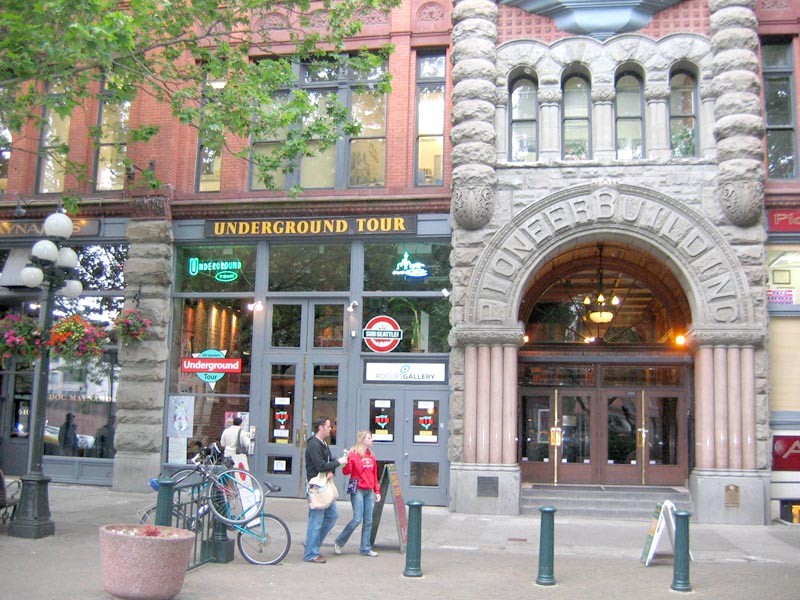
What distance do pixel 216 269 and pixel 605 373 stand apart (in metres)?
8.50

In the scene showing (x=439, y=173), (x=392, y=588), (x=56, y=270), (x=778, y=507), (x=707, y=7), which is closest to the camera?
(x=392, y=588)

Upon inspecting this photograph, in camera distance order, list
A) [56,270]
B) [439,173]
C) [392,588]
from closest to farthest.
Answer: [392,588]
[56,270]
[439,173]

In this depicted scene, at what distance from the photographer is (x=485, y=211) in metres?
15.2

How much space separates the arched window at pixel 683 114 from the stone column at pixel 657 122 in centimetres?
25

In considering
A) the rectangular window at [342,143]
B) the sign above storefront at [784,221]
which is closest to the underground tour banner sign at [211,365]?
the rectangular window at [342,143]

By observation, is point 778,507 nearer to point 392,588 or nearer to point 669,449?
point 669,449

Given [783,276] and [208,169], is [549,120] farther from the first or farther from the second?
[208,169]

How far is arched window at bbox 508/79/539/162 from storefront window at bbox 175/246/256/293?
5.82m

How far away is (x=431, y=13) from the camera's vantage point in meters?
16.9

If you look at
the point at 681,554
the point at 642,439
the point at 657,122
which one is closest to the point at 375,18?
the point at 657,122

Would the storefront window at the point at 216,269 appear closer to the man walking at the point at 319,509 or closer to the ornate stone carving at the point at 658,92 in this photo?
the man walking at the point at 319,509

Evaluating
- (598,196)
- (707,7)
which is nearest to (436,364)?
(598,196)

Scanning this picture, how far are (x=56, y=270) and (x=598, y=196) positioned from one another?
9492 mm

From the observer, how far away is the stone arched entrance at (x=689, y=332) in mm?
14359
